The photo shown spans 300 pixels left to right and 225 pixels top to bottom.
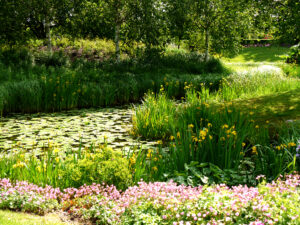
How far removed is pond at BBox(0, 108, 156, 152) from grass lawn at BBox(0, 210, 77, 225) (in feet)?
7.54

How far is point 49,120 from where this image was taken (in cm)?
859

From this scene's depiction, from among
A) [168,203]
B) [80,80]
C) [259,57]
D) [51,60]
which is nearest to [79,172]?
[168,203]

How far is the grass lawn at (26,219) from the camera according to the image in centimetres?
324

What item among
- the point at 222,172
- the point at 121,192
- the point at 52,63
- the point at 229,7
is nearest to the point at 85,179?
the point at 121,192

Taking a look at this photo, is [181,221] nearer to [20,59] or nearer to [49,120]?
[49,120]

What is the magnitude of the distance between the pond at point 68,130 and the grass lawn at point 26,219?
230 cm

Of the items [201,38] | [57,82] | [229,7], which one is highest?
[229,7]

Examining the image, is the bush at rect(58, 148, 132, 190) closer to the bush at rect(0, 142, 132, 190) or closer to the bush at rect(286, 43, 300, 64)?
the bush at rect(0, 142, 132, 190)

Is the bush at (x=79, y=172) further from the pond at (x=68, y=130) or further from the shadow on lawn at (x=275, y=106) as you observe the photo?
the shadow on lawn at (x=275, y=106)

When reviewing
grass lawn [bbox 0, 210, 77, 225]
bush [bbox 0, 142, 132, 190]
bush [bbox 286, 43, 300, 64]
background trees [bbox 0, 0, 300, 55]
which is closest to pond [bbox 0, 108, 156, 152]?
bush [bbox 0, 142, 132, 190]

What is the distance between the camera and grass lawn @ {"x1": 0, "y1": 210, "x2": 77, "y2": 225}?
3.24 metres

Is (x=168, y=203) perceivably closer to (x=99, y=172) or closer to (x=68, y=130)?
(x=99, y=172)

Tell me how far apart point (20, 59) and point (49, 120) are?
6.31 metres

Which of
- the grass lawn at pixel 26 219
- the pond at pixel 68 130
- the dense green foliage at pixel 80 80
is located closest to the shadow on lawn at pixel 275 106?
the pond at pixel 68 130
